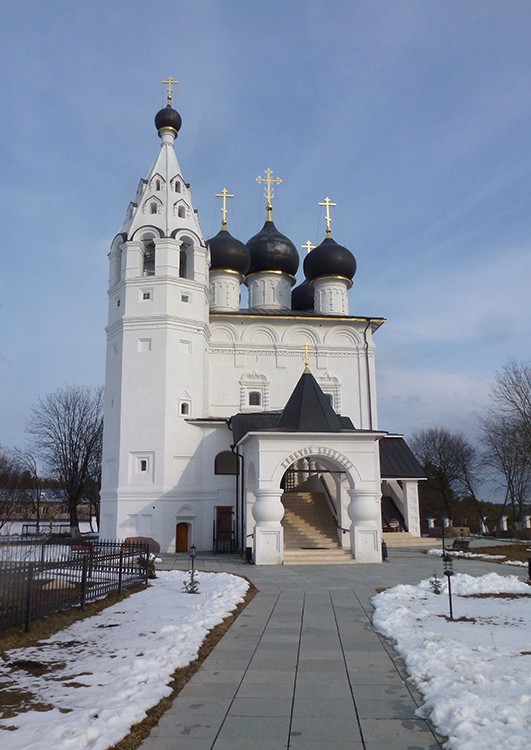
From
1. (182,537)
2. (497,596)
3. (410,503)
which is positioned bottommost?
(497,596)

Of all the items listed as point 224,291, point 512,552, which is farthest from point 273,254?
point 512,552

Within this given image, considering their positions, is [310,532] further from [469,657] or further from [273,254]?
[469,657]

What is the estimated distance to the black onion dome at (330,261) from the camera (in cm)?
3138

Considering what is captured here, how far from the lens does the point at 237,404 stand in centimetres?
2808

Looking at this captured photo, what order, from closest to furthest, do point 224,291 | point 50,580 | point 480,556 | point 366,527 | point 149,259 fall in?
point 50,580 → point 366,527 → point 480,556 → point 149,259 → point 224,291

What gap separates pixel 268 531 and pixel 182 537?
22.8 feet

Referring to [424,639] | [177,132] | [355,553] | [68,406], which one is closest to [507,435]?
[355,553]

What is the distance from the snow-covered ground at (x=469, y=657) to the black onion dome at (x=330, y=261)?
849 inches

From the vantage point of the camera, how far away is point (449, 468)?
45844 millimetres

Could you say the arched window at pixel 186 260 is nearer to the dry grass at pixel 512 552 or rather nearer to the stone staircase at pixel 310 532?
the stone staircase at pixel 310 532

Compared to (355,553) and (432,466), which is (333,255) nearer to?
(355,553)

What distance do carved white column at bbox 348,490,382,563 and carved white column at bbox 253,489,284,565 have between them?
87.1 inches

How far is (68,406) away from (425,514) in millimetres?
28377

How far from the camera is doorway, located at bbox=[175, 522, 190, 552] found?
2417cm
